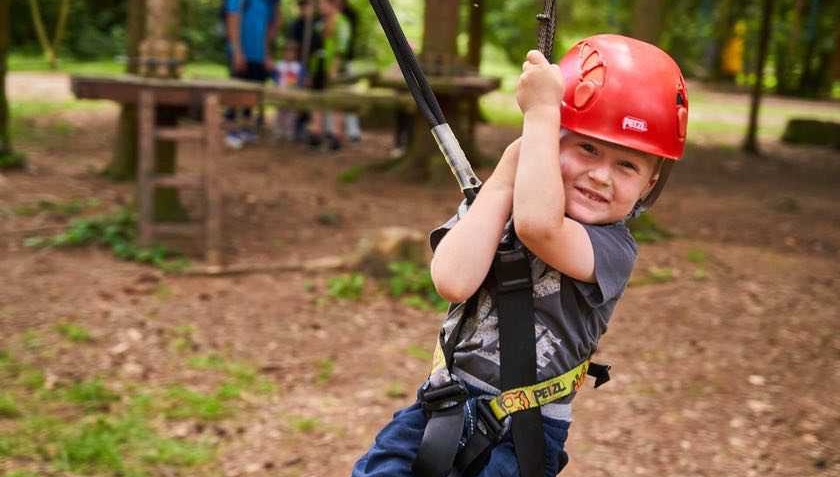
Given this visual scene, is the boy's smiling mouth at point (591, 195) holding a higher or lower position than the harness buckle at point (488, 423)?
higher

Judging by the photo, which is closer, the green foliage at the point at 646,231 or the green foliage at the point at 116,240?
the green foliage at the point at 116,240

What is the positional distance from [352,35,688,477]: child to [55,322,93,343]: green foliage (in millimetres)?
3618

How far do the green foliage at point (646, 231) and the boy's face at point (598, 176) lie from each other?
6151 mm

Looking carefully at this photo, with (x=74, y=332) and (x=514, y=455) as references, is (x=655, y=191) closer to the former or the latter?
(x=514, y=455)

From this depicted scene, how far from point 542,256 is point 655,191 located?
15.8 inches

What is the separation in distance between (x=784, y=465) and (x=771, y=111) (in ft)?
63.1

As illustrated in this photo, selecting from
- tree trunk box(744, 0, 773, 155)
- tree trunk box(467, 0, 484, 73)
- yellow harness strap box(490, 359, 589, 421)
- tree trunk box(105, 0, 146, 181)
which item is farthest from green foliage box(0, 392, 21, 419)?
tree trunk box(744, 0, 773, 155)

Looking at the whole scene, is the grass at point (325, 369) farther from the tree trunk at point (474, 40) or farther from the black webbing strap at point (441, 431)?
the tree trunk at point (474, 40)

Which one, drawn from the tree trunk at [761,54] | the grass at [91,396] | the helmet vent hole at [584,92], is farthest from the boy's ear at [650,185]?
the tree trunk at [761,54]

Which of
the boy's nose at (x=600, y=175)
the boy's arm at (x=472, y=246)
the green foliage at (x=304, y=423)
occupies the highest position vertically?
the boy's nose at (x=600, y=175)

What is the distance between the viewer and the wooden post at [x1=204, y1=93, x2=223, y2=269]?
688 cm

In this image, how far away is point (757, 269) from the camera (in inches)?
295

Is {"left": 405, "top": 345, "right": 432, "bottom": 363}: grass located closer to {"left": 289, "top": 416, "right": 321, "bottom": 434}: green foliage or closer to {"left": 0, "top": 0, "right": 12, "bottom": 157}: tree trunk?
{"left": 289, "top": 416, "right": 321, "bottom": 434}: green foliage

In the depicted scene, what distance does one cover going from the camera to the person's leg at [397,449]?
2098 millimetres
